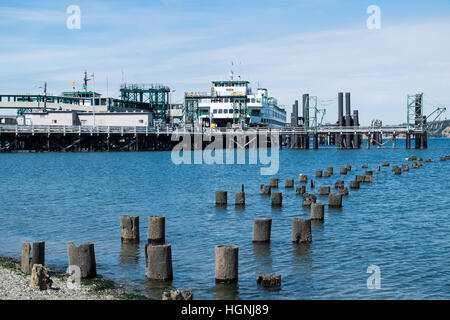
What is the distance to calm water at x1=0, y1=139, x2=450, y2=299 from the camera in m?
14.4

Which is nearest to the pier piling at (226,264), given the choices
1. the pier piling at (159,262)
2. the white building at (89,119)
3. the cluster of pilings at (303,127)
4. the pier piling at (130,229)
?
the pier piling at (159,262)

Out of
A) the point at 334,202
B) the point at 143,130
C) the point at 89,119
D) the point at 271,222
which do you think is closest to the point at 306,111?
the point at 143,130

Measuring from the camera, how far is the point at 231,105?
106 m

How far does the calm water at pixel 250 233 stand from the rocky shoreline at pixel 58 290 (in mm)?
689

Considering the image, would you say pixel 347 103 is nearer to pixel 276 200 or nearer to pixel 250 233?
pixel 276 200

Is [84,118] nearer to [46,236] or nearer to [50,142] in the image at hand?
[50,142]

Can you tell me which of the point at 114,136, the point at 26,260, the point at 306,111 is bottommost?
the point at 26,260

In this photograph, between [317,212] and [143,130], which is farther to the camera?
[143,130]

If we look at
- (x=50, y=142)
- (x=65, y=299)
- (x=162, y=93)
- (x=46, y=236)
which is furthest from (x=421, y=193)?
(x=162, y=93)

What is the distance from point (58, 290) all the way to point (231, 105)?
93986mm

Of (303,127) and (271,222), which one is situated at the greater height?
(303,127)

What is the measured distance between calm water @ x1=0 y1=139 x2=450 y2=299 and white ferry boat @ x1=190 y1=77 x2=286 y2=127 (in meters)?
64.9

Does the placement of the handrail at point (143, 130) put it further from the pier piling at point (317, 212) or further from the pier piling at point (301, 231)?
the pier piling at point (301, 231)

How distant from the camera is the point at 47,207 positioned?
92.4ft
